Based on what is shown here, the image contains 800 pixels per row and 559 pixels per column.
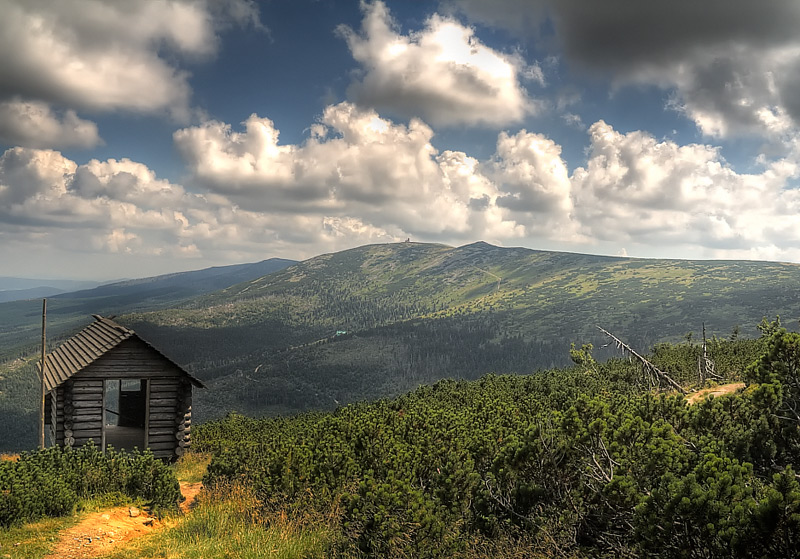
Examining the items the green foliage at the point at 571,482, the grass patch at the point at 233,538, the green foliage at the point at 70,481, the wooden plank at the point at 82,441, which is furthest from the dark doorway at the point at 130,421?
the grass patch at the point at 233,538

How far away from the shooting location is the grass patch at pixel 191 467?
17.2 meters

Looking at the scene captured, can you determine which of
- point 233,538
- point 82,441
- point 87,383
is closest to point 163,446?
point 82,441

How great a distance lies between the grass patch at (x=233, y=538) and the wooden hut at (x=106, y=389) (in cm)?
985

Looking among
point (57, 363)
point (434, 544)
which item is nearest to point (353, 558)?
point (434, 544)

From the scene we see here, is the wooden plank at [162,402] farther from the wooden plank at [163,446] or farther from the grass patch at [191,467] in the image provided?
the grass patch at [191,467]

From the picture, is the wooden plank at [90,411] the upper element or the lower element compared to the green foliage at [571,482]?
lower

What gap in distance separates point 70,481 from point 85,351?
345 inches

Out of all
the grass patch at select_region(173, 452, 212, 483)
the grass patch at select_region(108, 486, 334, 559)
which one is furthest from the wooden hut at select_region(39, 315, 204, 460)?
the grass patch at select_region(108, 486, 334, 559)

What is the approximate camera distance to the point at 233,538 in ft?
28.3

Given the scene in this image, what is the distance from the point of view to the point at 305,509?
9.39m

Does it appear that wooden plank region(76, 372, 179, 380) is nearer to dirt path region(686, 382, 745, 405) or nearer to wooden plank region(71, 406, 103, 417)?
wooden plank region(71, 406, 103, 417)

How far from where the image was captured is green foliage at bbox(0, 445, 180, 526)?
9414 mm

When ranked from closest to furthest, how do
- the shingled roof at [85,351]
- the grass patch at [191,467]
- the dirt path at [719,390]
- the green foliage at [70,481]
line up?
the green foliage at [70,481] → the grass patch at [191,467] → the shingled roof at [85,351] → the dirt path at [719,390]

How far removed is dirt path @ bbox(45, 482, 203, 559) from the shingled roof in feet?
27.1
